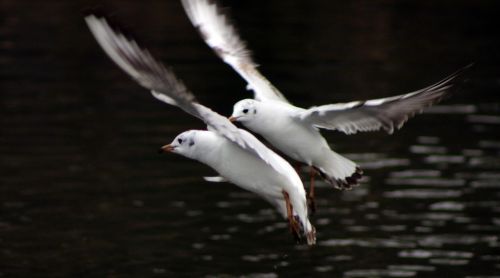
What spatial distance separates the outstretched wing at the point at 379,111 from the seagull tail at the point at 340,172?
0.36m

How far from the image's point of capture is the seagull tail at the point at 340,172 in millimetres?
9258

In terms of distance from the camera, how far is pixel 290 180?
8867 mm

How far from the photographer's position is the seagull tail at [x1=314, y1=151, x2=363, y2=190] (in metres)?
9.26

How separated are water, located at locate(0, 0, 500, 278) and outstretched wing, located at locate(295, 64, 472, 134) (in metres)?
1.48

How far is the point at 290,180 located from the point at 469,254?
4.44m

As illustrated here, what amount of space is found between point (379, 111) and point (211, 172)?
23.2 ft


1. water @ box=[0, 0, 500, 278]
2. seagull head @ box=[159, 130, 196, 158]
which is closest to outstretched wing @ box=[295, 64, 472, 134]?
seagull head @ box=[159, 130, 196, 158]

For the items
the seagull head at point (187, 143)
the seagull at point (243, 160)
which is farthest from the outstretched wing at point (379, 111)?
the seagull head at point (187, 143)

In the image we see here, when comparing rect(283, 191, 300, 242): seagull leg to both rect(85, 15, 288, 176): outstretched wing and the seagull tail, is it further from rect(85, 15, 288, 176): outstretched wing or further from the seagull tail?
rect(85, 15, 288, 176): outstretched wing

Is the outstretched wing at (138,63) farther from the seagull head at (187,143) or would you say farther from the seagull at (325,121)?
the seagull at (325,121)

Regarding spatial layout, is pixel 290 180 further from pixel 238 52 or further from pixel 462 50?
pixel 462 50

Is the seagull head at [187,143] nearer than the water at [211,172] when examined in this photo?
Yes

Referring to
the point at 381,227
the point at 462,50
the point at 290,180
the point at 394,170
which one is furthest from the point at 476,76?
the point at 290,180

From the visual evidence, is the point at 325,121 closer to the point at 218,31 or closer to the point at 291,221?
the point at 291,221
